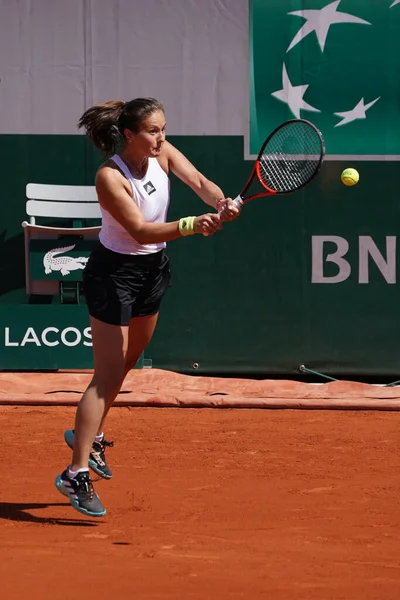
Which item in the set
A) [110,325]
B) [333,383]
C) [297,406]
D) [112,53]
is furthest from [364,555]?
[112,53]

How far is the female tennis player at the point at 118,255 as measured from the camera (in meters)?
4.20

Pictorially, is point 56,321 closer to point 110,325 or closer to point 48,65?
point 48,65

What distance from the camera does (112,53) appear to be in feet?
23.8

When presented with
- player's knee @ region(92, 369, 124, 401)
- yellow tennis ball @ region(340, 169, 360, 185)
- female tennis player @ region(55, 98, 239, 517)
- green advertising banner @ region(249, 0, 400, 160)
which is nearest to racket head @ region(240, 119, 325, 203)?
female tennis player @ region(55, 98, 239, 517)

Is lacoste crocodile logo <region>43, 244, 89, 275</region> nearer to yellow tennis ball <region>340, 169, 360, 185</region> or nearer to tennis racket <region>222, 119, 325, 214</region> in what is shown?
yellow tennis ball <region>340, 169, 360, 185</region>

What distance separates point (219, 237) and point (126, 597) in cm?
427

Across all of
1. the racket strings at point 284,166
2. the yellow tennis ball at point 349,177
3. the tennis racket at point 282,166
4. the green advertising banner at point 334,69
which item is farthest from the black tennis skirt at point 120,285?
the green advertising banner at point 334,69

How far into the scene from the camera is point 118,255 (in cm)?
436

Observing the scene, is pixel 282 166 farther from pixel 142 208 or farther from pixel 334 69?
pixel 334 69

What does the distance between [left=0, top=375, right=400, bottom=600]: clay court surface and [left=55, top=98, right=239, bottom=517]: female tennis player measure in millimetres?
334

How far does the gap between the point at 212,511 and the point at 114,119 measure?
1.62 m

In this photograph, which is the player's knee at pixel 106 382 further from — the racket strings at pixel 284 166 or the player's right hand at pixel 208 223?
the racket strings at pixel 284 166

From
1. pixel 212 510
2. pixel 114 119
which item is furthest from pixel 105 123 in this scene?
pixel 212 510

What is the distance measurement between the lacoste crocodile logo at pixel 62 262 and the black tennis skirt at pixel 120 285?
9.34 ft
